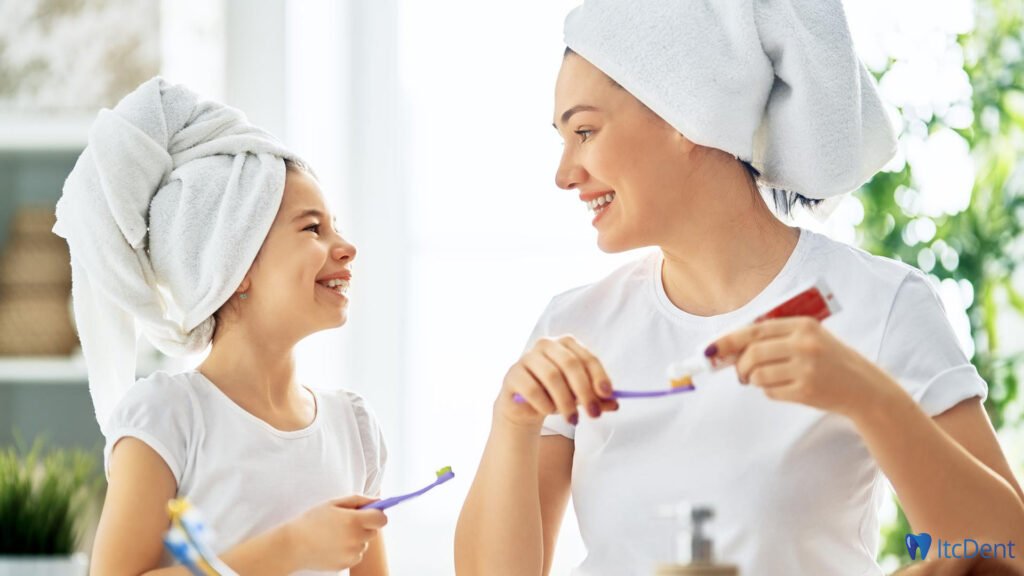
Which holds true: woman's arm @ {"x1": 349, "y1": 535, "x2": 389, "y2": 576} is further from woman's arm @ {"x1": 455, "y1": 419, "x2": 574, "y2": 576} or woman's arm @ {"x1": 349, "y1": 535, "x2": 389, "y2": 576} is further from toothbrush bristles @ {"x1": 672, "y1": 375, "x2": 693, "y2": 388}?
toothbrush bristles @ {"x1": 672, "y1": 375, "x2": 693, "y2": 388}

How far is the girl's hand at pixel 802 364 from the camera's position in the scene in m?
0.84

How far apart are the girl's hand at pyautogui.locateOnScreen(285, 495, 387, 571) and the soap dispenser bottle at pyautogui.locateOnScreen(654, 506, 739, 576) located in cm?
51

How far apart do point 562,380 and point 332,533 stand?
31 cm

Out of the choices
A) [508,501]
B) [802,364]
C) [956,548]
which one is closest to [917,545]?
[956,548]

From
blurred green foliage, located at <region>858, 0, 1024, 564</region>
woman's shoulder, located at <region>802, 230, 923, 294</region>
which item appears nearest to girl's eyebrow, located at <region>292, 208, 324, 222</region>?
woman's shoulder, located at <region>802, 230, 923, 294</region>

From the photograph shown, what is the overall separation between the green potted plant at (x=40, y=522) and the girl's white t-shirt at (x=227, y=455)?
61 centimetres

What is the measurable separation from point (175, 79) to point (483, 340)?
3.09ft

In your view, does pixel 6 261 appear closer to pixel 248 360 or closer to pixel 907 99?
pixel 248 360

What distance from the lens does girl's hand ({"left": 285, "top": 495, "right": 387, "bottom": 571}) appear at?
1.12 meters

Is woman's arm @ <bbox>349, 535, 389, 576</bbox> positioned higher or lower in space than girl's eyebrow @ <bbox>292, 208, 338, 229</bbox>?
lower

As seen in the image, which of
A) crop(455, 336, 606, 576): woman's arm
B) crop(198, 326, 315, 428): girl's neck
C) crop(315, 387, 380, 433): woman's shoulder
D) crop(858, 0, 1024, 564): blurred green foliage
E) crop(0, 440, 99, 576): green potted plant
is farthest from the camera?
crop(858, 0, 1024, 564): blurred green foliage

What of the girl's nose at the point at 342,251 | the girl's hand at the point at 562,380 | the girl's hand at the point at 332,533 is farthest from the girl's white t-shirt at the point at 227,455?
the girl's hand at the point at 562,380

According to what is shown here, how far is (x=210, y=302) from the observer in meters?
1.30

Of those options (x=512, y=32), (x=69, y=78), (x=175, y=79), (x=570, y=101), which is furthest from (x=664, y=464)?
(x=512, y=32)
